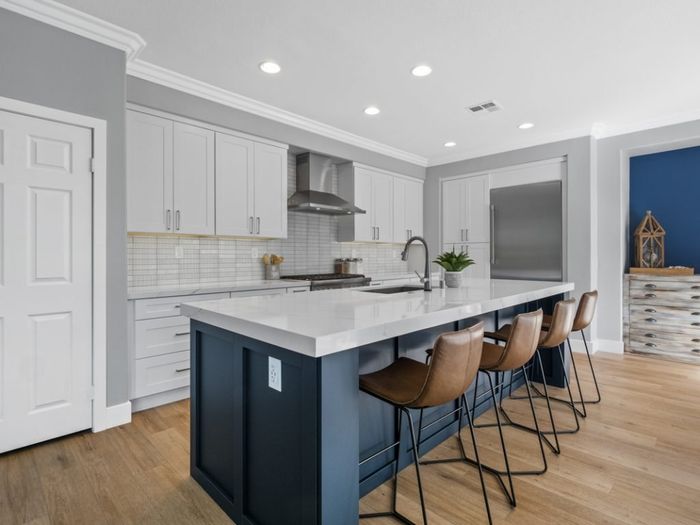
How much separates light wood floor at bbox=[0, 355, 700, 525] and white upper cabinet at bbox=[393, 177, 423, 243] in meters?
3.43

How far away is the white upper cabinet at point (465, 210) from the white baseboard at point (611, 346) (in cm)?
188

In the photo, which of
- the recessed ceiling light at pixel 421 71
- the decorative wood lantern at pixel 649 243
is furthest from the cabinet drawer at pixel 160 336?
the decorative wood lantern at pixel 649 243

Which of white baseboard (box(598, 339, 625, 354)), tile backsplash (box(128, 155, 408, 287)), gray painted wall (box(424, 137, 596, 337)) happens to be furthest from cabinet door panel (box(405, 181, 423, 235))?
white baseboard (box(598, 339, 625, 354))

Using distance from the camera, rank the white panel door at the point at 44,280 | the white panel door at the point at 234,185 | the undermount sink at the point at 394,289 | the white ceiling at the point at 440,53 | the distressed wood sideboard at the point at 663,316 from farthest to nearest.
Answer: the distressed wood sideboard at the point at 663,316
the white panel door at the point at 234,185
the undermount sink at the point at 394,289
the white ceiling at the point at 440,53
the white panel door at the point at 44,280

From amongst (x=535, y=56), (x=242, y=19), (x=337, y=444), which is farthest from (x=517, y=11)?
(x=337, y=444)

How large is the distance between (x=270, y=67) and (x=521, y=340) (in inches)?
106

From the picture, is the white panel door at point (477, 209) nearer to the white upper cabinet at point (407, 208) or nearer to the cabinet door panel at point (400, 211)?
the white upper cabinet at point (407, 208)

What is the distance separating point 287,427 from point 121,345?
183 cm

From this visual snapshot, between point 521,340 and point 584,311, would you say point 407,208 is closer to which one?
point 584,311

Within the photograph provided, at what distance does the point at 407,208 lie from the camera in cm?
595

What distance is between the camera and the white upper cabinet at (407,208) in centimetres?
577

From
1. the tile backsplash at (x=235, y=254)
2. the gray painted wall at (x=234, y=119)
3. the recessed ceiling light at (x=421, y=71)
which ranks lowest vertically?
the tile backsplash at (x=235, y=254)

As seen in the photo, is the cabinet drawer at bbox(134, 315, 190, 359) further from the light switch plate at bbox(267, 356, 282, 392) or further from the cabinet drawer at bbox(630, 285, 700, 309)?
the cabinet drawer at bbox(630, 285, 700, 309)

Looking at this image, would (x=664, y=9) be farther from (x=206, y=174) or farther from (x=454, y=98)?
(x=206, y=174)
